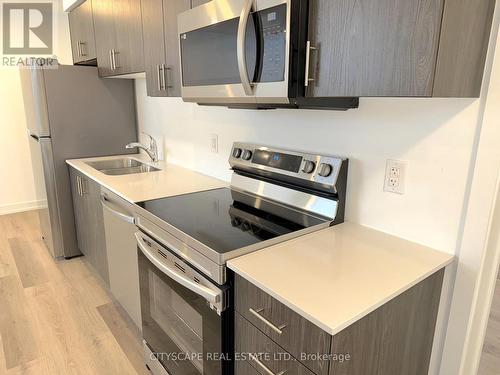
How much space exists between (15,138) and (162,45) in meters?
3.17

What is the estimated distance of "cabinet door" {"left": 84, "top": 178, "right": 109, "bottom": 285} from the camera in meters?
2.27

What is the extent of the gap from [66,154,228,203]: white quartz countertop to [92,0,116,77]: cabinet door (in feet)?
2.49

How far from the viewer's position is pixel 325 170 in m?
1.37

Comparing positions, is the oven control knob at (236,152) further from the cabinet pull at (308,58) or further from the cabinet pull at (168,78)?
the cabinet pull at (308,58)

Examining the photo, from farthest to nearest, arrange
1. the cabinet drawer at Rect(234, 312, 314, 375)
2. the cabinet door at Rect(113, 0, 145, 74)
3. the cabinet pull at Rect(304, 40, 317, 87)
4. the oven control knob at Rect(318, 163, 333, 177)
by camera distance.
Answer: the cabinet door at Rect(113, 0, 145, 74), the oven control knob at Rect(318, 163, 333, 177), the cabinet pull at Rect(304, 40, 317, 87), the cabinet drawer at Rect(234, 312, 314, 375)

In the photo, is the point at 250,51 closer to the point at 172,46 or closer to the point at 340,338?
the point at 172,46

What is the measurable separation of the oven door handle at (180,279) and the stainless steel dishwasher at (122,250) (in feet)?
0.75

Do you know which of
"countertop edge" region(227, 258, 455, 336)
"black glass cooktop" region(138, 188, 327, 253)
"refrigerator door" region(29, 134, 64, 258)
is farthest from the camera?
Result: "refrigerator door" region(29, 134, 64, 258)

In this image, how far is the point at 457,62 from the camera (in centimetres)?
89

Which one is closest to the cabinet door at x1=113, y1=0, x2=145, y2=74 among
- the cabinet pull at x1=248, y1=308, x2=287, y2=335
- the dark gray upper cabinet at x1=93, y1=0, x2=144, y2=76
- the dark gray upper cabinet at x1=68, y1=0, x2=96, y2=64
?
the dark gray upper cabinet at x1=93, y1=0, x2=144, y2=76

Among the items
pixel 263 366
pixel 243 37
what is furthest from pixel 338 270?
pixel 243 37

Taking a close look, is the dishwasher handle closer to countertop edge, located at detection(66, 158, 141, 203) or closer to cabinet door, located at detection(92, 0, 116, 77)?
countertop edge, located at detection(66, 158, 141, 203)

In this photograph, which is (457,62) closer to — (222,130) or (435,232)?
(435,232)

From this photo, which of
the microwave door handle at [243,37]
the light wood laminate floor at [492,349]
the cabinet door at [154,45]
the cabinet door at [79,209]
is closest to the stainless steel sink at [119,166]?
the cabinet door at [79,209]
